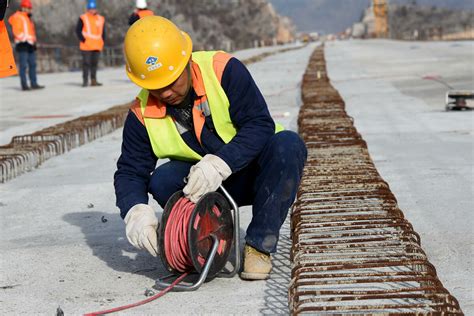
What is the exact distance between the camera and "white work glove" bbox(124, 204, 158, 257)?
3.68 meters

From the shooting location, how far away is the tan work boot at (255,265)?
148 inches

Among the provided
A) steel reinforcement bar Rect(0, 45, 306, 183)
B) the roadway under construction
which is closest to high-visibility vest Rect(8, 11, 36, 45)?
steel reinforcement bar Rect(0, 45, 306, 183)

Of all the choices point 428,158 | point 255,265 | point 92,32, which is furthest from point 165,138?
point 92,32

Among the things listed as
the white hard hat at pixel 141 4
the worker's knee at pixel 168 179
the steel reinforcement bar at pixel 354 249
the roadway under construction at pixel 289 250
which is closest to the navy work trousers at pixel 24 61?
the white hard hat at pixel 141 4

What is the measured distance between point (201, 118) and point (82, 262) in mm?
1030

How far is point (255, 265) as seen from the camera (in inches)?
149

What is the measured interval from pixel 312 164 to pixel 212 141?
74.2 inches

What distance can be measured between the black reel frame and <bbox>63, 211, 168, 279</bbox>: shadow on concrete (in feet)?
1.03

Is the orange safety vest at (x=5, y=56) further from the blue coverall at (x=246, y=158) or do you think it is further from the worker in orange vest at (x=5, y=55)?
the blue coverall at (x=246, y=158)

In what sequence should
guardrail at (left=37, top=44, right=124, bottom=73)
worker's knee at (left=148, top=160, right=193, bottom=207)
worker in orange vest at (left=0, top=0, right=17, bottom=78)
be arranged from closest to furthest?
worker's knee at (left=148, top=160, right=193, bottom=207) → worker in orange vest at (left=0, top=0, right=17, bottom=78) → guardrail at (left=37, top=44, right=124, bottom=73)

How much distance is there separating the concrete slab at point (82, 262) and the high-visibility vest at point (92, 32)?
36.1 feet

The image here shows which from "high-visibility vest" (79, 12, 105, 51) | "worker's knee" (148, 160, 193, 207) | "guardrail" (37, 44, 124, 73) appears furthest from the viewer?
"guardrail" (37, 44, 124, 73)

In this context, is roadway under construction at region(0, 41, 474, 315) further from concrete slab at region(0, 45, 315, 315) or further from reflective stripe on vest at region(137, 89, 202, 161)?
reflective stripe on vest at region(137, 89, 202, 161)

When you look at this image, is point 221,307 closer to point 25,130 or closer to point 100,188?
point 100,188
